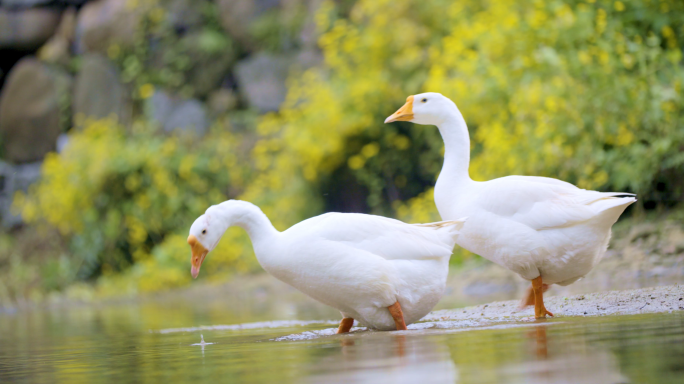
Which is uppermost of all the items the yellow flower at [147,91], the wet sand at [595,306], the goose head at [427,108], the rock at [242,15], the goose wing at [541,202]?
the rock at [242,15]

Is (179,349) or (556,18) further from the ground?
(556,18)

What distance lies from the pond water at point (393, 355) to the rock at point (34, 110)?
15.5 metres

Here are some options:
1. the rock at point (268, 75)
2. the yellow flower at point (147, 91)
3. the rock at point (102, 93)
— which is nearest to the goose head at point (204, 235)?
the rock at point (268, 75)

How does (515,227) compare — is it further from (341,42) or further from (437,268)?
(341,42)

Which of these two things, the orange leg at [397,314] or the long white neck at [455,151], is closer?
the orange leg at [397,314]

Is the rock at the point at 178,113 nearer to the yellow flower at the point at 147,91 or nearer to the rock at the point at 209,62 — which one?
the yellow flower at the point at 147,91

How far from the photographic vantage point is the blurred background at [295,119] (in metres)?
7.58

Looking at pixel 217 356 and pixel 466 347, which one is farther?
pixel 217 356

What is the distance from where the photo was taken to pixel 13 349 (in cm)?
475

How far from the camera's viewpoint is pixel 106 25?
1884cm

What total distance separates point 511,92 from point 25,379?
284 inches

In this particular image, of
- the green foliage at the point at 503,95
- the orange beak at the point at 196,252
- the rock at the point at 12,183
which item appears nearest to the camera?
the orange beak at the point at 196,252

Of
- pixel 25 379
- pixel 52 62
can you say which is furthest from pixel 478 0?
pixel 52 62

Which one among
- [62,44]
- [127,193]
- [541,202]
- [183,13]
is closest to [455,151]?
[541,202]
